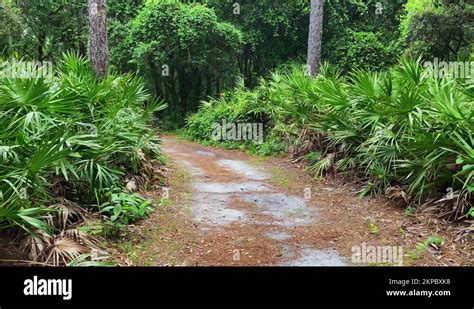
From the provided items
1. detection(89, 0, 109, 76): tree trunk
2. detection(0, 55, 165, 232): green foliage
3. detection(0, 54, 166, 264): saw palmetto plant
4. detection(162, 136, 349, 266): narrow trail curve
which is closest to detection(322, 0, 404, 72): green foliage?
detection(162, 136, 349, 266): narrow trail curve

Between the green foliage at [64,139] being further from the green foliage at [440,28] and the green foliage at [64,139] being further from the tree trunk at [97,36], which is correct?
the green foliage at [440,28]

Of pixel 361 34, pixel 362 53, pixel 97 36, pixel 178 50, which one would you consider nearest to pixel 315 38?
pixel 362 53

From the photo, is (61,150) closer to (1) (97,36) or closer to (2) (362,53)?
(1) (97,36)

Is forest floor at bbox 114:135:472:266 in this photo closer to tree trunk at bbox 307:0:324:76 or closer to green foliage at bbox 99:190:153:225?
green foliage at bbox 99:190:153:225

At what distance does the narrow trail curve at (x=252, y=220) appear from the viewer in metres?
5.46

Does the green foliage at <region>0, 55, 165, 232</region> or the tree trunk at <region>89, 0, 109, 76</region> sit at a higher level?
the tree trunk at <region>89, 0, 109, 76</region>

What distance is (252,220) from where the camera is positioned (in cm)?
679

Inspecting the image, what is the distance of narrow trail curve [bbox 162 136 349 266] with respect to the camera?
5.46 m

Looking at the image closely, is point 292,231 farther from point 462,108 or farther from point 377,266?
point 462,108

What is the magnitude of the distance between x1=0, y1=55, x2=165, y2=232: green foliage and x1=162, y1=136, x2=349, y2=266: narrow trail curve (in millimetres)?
1523

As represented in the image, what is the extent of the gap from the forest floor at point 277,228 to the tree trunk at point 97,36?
347 centimetres

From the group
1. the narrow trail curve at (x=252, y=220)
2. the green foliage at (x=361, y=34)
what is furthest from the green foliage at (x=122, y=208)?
the green foliage at (x=361, y=34)

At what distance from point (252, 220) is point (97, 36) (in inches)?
249

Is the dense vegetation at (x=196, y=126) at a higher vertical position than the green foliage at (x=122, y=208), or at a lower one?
higher
